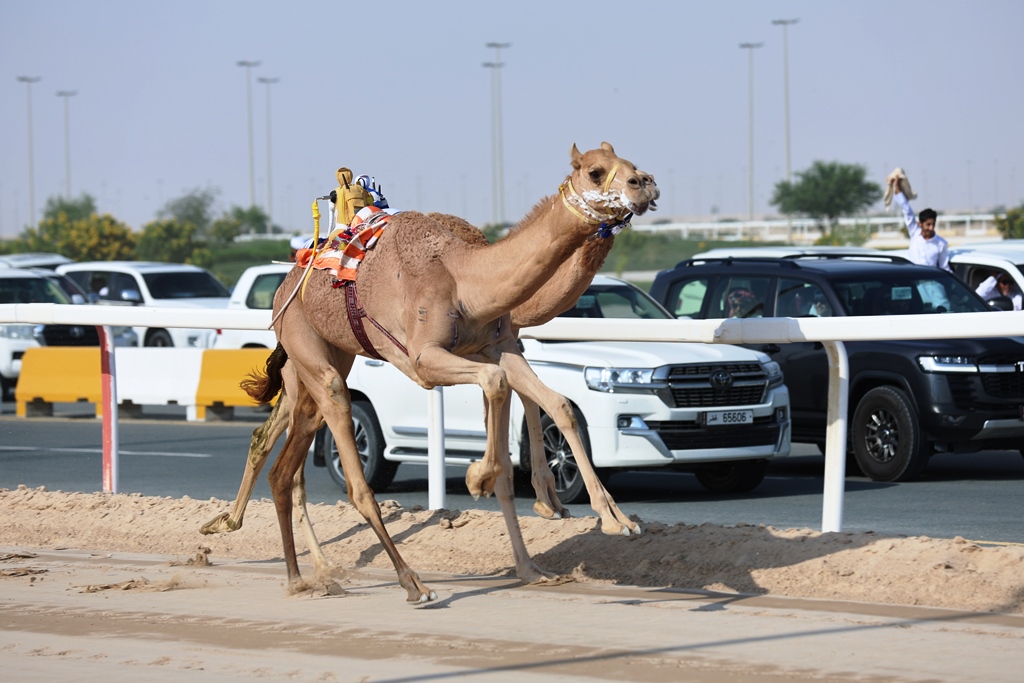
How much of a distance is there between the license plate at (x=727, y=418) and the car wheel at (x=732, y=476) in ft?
1.46

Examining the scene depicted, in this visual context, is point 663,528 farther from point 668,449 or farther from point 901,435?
point 901,435

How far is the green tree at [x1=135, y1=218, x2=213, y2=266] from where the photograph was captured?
7350 centimetres

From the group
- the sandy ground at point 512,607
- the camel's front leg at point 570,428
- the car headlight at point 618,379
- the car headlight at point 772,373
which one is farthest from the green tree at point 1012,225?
the camel's front leg at point 570,428

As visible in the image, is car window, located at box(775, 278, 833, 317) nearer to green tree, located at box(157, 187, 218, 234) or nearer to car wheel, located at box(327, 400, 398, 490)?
car wheel, located at box(327, 400, 398, 490)

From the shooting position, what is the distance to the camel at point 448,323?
7.36 meters

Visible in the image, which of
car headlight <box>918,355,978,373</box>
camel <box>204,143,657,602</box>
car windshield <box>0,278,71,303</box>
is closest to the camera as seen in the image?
camel <box>204,143,657,602</box>

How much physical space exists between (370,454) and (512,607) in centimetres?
A: 620

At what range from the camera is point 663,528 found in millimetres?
9242


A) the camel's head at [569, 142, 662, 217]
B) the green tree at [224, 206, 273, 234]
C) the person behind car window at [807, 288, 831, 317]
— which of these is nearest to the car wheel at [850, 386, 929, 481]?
the person behind car window at [807, 288, 831, 317]

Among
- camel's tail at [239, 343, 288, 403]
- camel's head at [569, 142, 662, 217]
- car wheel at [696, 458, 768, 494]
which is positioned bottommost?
car wheel at [696, 458, 768, 494]

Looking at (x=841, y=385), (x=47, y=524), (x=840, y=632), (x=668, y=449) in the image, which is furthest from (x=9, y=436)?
(x=840, y=632)

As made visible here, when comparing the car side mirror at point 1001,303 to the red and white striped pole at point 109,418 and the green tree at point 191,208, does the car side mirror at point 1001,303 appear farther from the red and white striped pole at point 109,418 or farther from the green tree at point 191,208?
the green tree at point 191,208

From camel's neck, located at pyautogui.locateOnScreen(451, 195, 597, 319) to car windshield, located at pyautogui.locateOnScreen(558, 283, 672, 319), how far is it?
6.78m

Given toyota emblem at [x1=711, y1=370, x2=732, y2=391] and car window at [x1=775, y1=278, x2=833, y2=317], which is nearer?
toyota emblem at [x1=711, y1=370, x2=732, y2=391]
